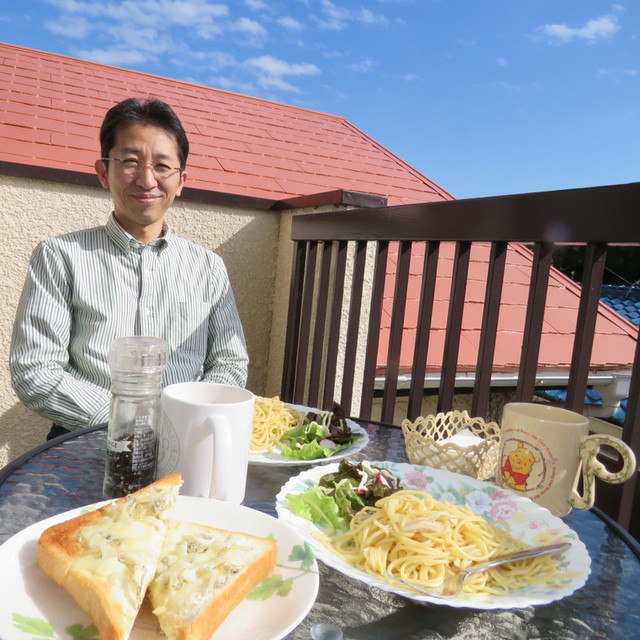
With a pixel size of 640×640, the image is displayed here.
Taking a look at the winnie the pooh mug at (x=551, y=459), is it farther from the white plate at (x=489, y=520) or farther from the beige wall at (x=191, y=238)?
the beige wall at (x=191, y=238)

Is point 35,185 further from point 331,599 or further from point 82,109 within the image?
point 331,599

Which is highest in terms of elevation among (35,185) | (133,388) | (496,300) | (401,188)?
(401,188)

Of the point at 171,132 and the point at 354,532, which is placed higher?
the point at 171,132

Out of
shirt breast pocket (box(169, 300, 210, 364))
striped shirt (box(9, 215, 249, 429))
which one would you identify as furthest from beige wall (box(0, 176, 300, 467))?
shirt breast pocket (box(169, 300, 210, 364))

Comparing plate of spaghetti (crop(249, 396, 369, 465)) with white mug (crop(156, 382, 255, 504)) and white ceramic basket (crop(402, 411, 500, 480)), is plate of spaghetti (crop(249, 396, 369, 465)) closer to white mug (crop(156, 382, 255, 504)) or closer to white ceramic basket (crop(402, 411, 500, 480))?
white ceramic basket (crop(402, 411, 500, 480))

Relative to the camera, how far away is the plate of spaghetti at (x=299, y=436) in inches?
49.5

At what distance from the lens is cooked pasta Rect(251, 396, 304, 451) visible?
1.30 metres

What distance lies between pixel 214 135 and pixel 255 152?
0.41 m

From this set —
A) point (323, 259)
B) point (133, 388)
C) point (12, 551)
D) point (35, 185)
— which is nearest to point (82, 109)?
point (35, 185)

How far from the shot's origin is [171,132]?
206 cm

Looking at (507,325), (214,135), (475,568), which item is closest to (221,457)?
(475,568)

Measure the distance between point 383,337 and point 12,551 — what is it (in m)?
2.89

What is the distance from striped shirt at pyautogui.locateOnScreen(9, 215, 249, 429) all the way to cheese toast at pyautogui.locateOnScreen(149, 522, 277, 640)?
109 centimetres

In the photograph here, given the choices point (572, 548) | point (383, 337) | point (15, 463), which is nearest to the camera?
point (572, 548)
